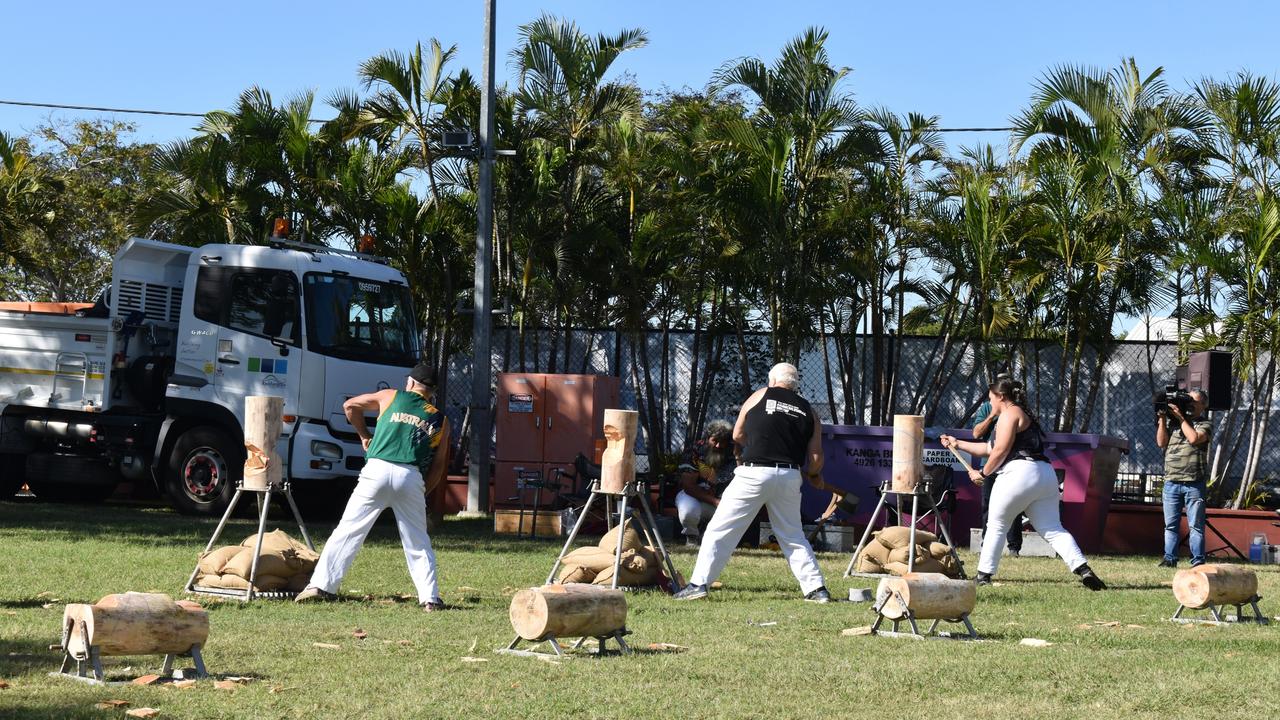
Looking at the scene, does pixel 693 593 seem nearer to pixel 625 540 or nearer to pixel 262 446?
pixel 625 540

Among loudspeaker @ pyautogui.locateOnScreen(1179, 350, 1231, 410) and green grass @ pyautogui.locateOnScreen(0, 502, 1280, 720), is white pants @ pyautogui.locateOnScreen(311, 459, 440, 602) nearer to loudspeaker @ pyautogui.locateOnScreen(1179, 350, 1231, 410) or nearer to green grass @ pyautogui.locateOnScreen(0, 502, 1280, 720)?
green grass @ pyautogui.locateOnScreen(0, 502, 1280, 720)

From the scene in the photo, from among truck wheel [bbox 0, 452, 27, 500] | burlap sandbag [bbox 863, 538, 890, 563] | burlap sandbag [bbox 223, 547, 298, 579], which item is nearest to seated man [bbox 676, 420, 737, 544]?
burlap sandbag [bbox 863, 538, 890, 563]

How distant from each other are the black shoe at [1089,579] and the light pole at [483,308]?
351 inches

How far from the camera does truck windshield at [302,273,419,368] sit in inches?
671

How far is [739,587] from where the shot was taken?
1158 cm

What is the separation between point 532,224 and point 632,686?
1472cm

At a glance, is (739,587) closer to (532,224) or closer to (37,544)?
(37,544)

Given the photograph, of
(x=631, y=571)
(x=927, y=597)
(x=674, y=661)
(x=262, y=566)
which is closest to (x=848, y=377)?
(x=631, y=571)

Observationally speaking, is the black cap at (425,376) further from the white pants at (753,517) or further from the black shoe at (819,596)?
the black shoe at (819,596)

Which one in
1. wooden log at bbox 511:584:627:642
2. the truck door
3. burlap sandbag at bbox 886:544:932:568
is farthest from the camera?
the truck door

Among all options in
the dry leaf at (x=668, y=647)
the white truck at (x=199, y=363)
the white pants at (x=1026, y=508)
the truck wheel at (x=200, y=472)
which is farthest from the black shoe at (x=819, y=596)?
the truck wheel at (x=200, y=472)

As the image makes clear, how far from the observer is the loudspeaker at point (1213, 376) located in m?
15.3

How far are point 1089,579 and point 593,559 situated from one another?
390cm

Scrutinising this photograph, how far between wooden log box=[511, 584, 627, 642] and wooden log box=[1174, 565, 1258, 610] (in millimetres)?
3873
